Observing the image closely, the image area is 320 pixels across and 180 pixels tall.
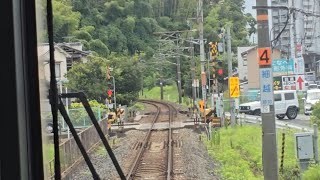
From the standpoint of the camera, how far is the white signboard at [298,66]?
6.20 feet

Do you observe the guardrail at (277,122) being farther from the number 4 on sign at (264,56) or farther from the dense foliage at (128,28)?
the dense foliage at (128,28)

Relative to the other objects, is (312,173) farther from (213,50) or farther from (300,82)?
(213,50)

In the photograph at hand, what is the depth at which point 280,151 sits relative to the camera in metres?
2.43

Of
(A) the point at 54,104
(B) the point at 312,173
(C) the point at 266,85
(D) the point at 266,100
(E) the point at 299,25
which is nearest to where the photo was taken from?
(A) the point at 54,104

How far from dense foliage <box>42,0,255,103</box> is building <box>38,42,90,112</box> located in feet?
0.11

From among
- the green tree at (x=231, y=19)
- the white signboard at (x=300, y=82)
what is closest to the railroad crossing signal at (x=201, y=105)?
the green tree at (x=231, y=19)

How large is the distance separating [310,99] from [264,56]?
33 centimetres

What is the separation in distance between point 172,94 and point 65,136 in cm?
85

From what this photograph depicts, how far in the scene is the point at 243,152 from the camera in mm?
2287

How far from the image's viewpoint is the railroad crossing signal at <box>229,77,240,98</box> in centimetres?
210

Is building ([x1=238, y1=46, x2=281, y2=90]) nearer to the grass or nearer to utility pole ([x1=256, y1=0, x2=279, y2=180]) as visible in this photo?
utility pole ([x1=256, y1=0, x2=279, y2=180])

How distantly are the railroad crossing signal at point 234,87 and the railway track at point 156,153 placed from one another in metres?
0.32

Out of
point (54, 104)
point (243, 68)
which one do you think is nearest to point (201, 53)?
point (243, 68)

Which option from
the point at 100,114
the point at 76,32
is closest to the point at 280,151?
the point at 100,114
